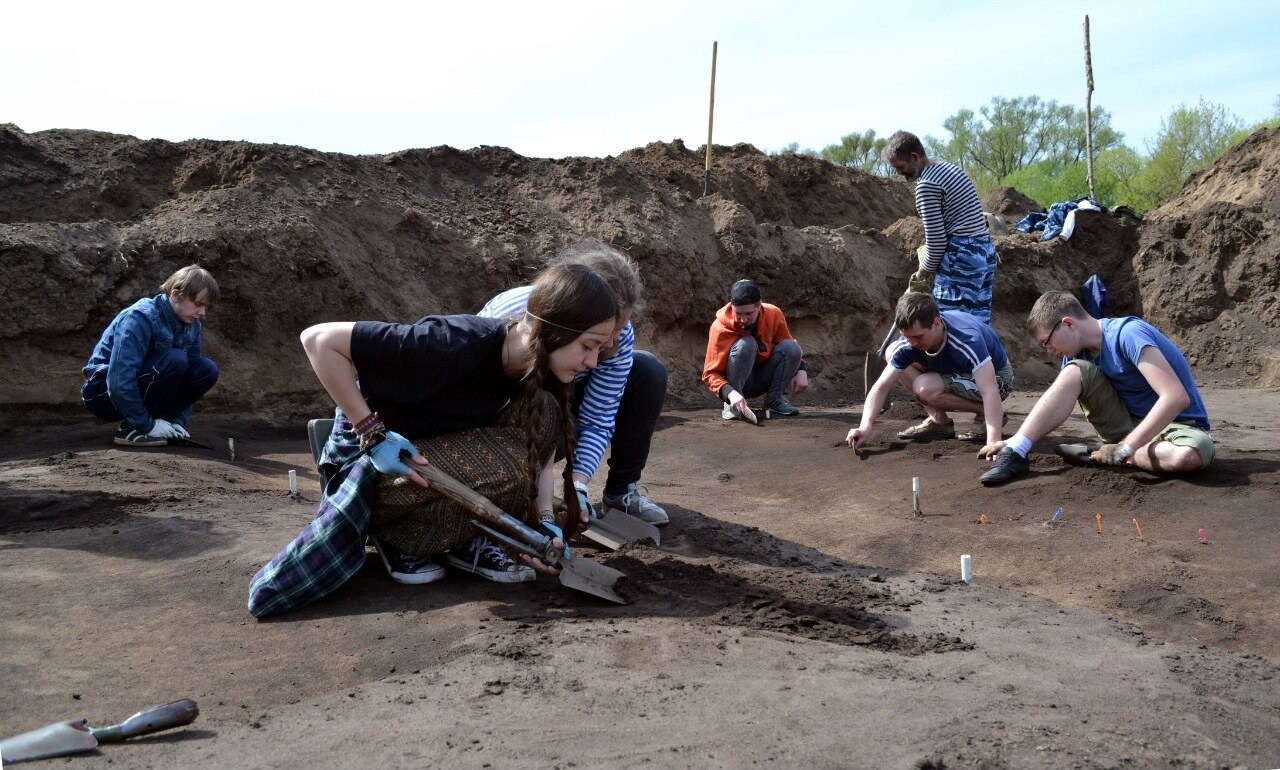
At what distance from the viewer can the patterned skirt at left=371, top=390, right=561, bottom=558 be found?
11.9ft

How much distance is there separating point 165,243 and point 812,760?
8.02 meters

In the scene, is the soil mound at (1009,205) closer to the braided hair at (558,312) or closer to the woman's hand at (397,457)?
the braided hair at (558,312)

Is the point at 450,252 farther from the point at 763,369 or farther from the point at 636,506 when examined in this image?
the point at 636,506

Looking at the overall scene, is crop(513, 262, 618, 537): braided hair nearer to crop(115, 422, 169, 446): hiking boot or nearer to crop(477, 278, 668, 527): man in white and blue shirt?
crop(477, 278, 668, 527): man in white and blue shirt

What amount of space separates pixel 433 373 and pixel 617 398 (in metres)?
1.09

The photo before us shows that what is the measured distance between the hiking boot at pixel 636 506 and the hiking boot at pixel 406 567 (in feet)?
4.08

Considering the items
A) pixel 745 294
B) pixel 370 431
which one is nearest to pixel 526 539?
pixel 370 431

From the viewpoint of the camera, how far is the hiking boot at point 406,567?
12.4ft

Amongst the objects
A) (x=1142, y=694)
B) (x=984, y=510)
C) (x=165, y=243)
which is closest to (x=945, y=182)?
(x=984, y=510)

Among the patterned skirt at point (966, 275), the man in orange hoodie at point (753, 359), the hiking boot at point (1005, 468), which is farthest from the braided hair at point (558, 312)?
the man in orange hoodie at point (753, 359)

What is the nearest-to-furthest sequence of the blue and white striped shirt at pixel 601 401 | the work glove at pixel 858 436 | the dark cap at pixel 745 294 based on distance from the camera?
1. the blue and white striped shirt at pixel 601 401
2. the work glove at pixel 858 436
3. the dark cap at pixel 745 294

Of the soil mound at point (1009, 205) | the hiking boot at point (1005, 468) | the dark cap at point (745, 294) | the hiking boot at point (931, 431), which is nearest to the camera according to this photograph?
the hiking boot at point (1005, 468)

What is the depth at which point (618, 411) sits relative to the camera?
→ 475 centimetres

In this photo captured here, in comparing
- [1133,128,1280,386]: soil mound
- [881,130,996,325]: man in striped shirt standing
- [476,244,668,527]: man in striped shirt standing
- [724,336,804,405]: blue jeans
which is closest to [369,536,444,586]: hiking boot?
[476,244,668,527]: man in striped shirt standing
